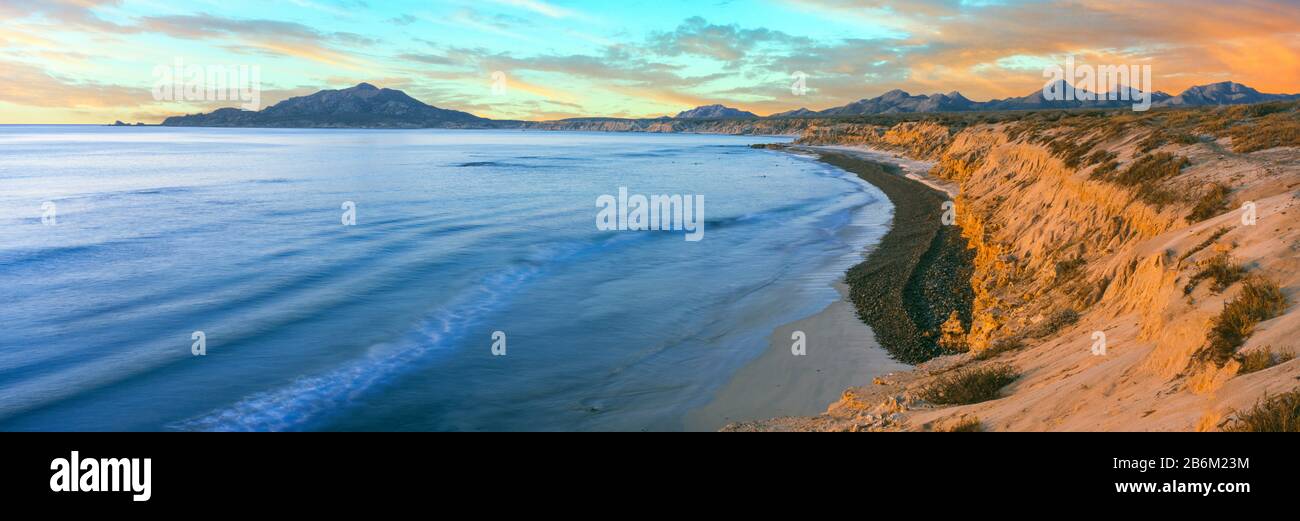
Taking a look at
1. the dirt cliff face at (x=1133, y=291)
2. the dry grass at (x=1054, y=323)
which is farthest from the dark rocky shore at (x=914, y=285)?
the dry grass at (x=1054, y=323)

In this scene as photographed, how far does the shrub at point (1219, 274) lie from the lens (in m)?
9.11

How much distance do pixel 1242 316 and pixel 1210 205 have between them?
7866 mm

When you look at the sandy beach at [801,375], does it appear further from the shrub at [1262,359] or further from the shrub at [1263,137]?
the shrub at [1263,137]

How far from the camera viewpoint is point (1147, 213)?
51.4 feet

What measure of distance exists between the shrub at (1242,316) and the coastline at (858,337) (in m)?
5.52

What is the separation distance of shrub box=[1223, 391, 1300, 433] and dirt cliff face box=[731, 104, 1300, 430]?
189mm

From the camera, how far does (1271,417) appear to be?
5316mm

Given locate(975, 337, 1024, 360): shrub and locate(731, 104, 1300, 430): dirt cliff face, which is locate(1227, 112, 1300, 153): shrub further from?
locate(975, 337, 1024, 360): shrub

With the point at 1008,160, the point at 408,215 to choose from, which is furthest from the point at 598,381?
the point at 1008,160

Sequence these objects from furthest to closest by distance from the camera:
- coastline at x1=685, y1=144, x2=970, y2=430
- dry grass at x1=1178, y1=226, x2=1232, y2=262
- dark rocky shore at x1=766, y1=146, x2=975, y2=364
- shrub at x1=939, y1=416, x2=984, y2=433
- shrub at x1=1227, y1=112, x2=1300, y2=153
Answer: shrub at x1=1227, y1=112, x2=1300, y2=153 < dark rocky shore at x1=766, y1=146, x2=975, y2=364 < coastline at x1=685, y1=144, x2=970, y2=430 < dry grass at x1=1178, y1=226, x2=1232, y2=262 < shrub at x1=939, y1=416, x2=984, y2=433

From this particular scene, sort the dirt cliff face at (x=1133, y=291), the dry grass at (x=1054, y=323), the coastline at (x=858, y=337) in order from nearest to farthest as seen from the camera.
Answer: the dirt cliff face at (x=1133, y=291) < the coastline at (x=858, y=337) < the dry grass at (x=1054, y=323)

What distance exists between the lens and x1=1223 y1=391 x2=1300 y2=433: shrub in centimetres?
518

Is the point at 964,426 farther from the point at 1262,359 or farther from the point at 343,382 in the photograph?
the point at 343,382

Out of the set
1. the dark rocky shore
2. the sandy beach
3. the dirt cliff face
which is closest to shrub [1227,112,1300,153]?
the dirt cliff face
